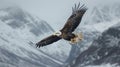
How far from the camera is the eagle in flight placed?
4728 centimetres

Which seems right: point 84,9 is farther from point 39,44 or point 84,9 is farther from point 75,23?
point 39,44

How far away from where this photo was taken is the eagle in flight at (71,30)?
4728 cm

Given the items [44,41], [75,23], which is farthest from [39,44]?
[75,23]

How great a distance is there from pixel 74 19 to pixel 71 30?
51.9 inches

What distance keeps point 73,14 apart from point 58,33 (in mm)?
2602

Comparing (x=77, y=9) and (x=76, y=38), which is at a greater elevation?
(x=77, y=9)

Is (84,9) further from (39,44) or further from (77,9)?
(39,44)

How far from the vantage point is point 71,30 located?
4816 centimetres

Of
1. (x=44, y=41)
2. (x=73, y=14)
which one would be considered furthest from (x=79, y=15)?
(x=44, y=41)

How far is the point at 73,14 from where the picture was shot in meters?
49.2

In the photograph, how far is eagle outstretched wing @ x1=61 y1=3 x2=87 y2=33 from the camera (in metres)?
48.4

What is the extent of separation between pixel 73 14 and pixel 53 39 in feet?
9.09

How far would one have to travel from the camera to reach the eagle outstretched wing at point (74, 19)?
48.4 metres

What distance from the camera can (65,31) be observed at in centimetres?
4803
